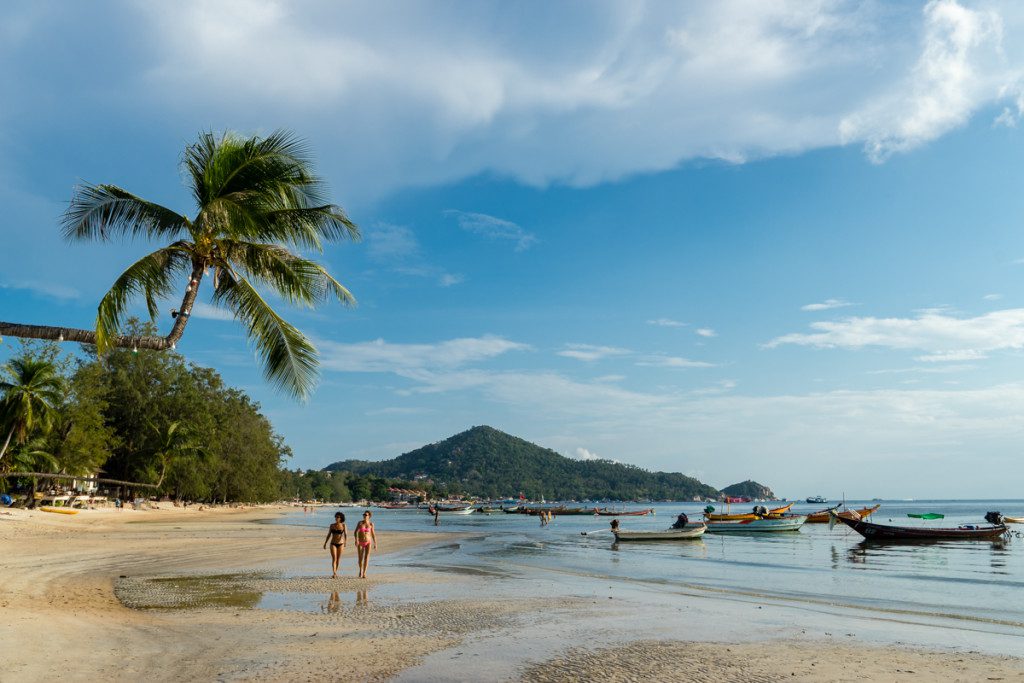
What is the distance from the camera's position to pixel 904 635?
1162cm

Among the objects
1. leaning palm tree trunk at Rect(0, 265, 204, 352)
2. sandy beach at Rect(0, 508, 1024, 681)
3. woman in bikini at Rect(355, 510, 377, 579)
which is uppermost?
leaning palm tree trunk at Rect(0, 265, 204, 352)

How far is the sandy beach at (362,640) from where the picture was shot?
7.50m

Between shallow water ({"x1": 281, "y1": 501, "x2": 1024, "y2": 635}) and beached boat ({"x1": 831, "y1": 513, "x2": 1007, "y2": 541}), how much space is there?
1.18 m

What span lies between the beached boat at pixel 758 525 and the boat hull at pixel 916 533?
1039 centimetres

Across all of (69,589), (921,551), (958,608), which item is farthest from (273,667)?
(921,551)

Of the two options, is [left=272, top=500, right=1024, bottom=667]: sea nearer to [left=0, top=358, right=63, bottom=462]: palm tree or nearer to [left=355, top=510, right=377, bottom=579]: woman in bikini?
[left=355, top=510, right=377, bottom=579]: woman in bikini

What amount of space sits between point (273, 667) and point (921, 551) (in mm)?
37146

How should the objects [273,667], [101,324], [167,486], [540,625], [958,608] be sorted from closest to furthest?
1. [273,667]
2. [101,324]
3. [540,625]
4. [958,608]
5. [167,486]

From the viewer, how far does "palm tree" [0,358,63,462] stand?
119ft

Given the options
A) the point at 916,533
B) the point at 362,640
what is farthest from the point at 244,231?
the point at 916,533

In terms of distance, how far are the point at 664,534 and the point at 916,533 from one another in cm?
1556

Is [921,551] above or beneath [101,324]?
beneath

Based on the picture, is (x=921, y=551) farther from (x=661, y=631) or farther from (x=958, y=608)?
(x=661, y=631)

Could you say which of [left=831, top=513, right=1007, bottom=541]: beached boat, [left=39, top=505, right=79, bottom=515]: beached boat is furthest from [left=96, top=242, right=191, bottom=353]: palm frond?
[left=831, top=513, right=1007, bottom=541]: beached boat
